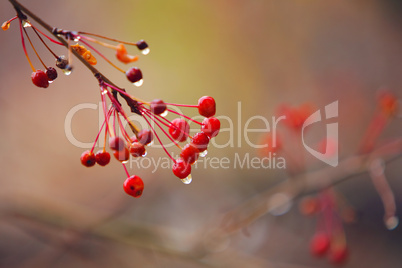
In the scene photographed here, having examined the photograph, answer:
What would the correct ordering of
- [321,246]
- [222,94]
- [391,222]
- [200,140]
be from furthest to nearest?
[222,94], [321,246], [391,222], [200,140]

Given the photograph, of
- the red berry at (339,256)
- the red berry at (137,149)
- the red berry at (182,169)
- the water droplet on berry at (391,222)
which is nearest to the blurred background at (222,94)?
the red berry at (339,256)

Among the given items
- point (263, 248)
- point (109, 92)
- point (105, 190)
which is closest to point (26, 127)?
point (105, 190)

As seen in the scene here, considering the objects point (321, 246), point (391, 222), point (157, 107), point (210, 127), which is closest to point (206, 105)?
point (210, 127)

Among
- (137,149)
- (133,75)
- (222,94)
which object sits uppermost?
(222,94)

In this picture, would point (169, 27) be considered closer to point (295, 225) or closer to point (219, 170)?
point (219, 170)

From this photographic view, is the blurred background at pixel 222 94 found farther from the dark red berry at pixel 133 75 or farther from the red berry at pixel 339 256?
the dark red berry at pixel 133 75

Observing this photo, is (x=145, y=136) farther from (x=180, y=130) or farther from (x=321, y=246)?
(x=321, y=246)

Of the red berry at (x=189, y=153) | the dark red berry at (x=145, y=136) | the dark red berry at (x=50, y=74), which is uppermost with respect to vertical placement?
the dark red berry at (x=50, y=74)
